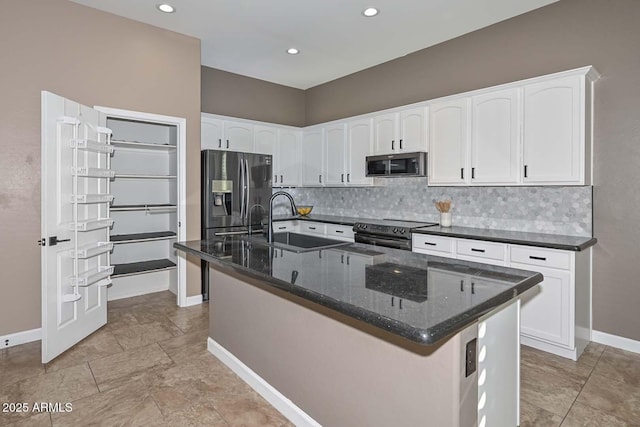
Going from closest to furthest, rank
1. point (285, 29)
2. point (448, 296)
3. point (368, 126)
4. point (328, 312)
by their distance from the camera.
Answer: point (448, 296) < point (328, 312) < point (285, 29) < point (368, 126)

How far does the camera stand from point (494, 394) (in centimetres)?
166

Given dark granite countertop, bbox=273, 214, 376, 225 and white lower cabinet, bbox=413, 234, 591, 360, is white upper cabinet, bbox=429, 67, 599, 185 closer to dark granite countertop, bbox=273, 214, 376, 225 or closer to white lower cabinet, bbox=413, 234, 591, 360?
white lower cabinet, bbox=413, 234, 591, 360

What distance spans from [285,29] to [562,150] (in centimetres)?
303

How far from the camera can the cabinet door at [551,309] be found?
9.53 ft

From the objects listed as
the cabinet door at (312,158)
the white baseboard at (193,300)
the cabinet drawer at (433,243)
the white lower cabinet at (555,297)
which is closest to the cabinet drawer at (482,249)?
the white lower cabinet at (555,297)

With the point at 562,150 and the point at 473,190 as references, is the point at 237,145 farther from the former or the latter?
the point at 562,150

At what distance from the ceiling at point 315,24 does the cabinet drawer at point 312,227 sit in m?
2.29

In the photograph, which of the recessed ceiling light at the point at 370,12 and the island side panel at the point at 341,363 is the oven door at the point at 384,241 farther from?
the recessed ceiling light at the point at 370,12

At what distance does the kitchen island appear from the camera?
1362 millimetres

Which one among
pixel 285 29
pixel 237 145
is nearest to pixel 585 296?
pixel 285 29

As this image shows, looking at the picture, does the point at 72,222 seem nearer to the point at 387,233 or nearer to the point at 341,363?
the point at 341,363

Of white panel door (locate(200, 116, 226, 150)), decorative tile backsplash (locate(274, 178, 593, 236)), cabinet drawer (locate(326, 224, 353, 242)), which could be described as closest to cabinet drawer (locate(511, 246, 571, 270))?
decorative tile backsplash (locate(274, 178, 593, 236))

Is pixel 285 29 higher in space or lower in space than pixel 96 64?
higher

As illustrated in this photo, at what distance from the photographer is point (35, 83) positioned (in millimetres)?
3264
